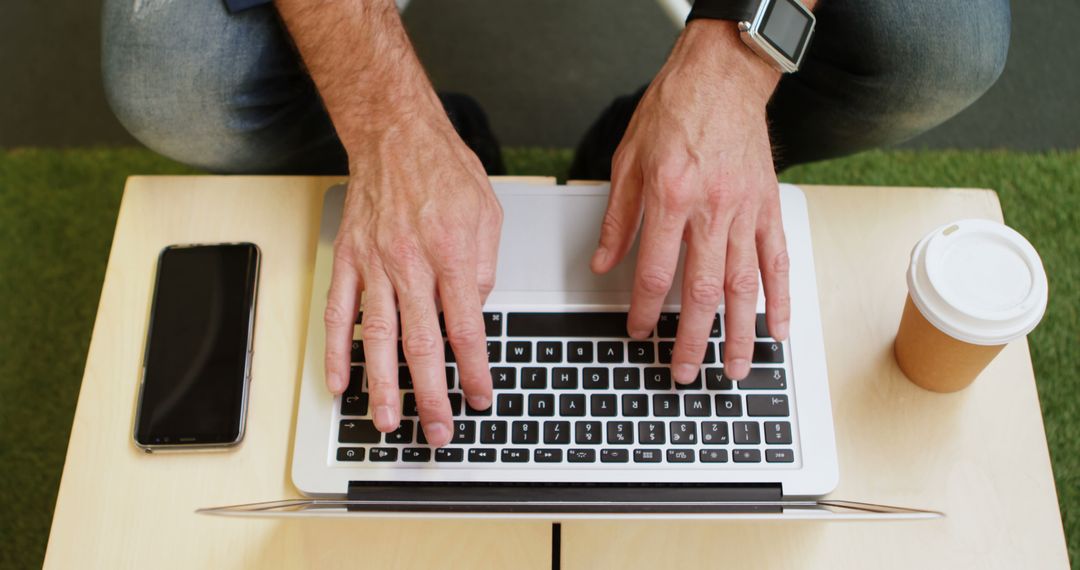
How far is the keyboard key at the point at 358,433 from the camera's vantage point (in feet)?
2.11

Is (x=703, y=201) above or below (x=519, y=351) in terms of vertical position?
above

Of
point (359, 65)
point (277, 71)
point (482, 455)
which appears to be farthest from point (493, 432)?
point (277, 71)

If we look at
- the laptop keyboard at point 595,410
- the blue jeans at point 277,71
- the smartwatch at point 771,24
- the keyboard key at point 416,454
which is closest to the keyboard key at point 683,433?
the laptop keyboard at point 595,410

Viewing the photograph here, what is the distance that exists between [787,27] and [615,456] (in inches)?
17.4

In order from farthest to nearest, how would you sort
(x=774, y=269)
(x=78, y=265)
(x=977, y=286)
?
(x=78, y=265) < (x=774, y=269) < (x=977, y=286)

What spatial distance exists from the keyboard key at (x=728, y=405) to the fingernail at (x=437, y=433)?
0.75 ft

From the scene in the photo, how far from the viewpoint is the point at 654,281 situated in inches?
25.1

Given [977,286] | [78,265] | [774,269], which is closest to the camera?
[977,286]

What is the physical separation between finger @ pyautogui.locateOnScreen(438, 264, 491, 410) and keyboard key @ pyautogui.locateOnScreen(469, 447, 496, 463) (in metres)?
0.03

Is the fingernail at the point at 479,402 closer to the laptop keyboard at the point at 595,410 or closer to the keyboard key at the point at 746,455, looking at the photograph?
the laptop keyboard at the point at 595,410

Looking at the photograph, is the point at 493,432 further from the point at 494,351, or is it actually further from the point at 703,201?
the point at 703,201

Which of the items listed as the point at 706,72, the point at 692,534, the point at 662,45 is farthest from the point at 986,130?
the point at 692,534

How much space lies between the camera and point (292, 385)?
2.29 feet

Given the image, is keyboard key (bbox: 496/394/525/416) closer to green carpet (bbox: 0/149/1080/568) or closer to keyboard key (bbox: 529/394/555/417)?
keyboard key (bbox: 529/394/555/417)
